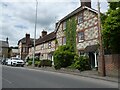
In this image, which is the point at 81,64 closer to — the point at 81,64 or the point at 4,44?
the point at 81,64

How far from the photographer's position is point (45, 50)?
170ft

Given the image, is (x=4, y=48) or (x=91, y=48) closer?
(x=91, y=48)

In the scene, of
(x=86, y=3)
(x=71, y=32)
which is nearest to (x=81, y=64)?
(x=71, y=32)

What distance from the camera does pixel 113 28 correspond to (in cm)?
1883

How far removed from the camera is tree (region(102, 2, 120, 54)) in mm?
18812

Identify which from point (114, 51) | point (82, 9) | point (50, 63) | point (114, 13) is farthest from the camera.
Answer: point (50, 63)

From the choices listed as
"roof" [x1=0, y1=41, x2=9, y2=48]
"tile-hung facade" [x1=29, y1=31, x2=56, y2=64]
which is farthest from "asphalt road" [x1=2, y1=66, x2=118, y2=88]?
"roof" [x1=0, y1=41, x2=9, y2=48]

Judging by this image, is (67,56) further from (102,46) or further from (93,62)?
(102,46)

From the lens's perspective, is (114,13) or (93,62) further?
(93,62)

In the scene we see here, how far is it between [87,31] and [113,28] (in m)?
14.1

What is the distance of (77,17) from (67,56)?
305 inches

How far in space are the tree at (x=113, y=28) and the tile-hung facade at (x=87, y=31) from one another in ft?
28.7

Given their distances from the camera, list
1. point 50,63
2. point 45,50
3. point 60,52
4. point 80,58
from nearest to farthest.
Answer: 1. point 80,58
2. point 60,52
3. point 50,63
4. point 45,50

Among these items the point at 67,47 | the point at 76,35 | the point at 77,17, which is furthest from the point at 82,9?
the point at 67,47
